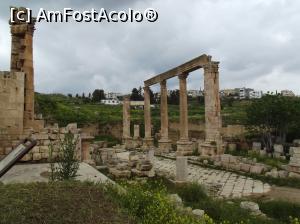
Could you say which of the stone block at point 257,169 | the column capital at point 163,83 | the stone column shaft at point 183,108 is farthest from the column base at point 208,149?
the column capital at point 163,83

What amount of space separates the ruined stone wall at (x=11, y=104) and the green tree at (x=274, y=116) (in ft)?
55.9

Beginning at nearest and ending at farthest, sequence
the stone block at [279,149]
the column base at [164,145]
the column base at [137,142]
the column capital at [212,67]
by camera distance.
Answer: the stone block at [279,149]
the column capital at [212,67]
the column base at [164,145]
the column base at [137,142]

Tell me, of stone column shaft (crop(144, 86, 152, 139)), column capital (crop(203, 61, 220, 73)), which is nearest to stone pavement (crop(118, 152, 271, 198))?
column capital (crop(203, 61, 220, 73))

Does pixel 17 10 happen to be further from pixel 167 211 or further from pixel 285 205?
pixel 285 205

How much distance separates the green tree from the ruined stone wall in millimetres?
17030

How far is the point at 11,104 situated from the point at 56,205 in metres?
8.29

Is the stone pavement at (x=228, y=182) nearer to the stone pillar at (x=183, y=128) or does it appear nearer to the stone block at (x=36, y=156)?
the stone block at (x=36, y=156)

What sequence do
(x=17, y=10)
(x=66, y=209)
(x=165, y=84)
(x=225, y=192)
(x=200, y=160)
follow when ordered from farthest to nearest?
(x=165, y=84) → (x=200, y=160) → (x=17, y=10) → (x=225, y=192) → (x=66, y=209)

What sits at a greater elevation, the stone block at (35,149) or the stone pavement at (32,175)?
the stone block at (35,149)

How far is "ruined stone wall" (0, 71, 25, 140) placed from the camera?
12062 millimetres

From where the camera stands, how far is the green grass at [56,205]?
4715 mm

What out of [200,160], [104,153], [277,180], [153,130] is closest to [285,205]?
[277,180]

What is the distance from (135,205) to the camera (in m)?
5.81

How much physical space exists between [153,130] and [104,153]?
65.8ft
